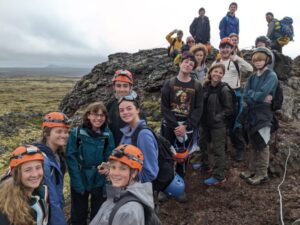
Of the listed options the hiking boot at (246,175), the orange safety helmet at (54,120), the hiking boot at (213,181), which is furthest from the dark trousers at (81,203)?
the hiking boot at (246,175)

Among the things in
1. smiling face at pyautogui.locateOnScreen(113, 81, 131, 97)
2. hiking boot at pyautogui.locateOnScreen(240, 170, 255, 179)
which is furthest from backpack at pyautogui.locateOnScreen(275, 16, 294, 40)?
smiling face at pyautogui.locateOnScreen(113, 81, 131, 97)

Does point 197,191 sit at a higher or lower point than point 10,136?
higher

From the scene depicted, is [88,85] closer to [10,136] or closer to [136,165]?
[10,136]

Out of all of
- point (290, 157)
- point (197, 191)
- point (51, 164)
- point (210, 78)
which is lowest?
point (197, 191)

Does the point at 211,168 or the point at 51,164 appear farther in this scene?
the point at 211,168

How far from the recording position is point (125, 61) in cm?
2472

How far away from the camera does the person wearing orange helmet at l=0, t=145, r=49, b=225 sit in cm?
506

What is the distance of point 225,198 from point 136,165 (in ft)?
18.2

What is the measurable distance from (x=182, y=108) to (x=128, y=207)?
5273 millimetres

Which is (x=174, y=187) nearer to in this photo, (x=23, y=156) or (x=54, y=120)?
(x=54, y=120)

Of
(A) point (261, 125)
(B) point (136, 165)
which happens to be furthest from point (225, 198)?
(B) point (136, 165)

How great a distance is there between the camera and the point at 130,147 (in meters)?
5.05

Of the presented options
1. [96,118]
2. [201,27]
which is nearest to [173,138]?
[96,118]

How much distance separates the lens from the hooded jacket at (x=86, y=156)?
7281 mm
